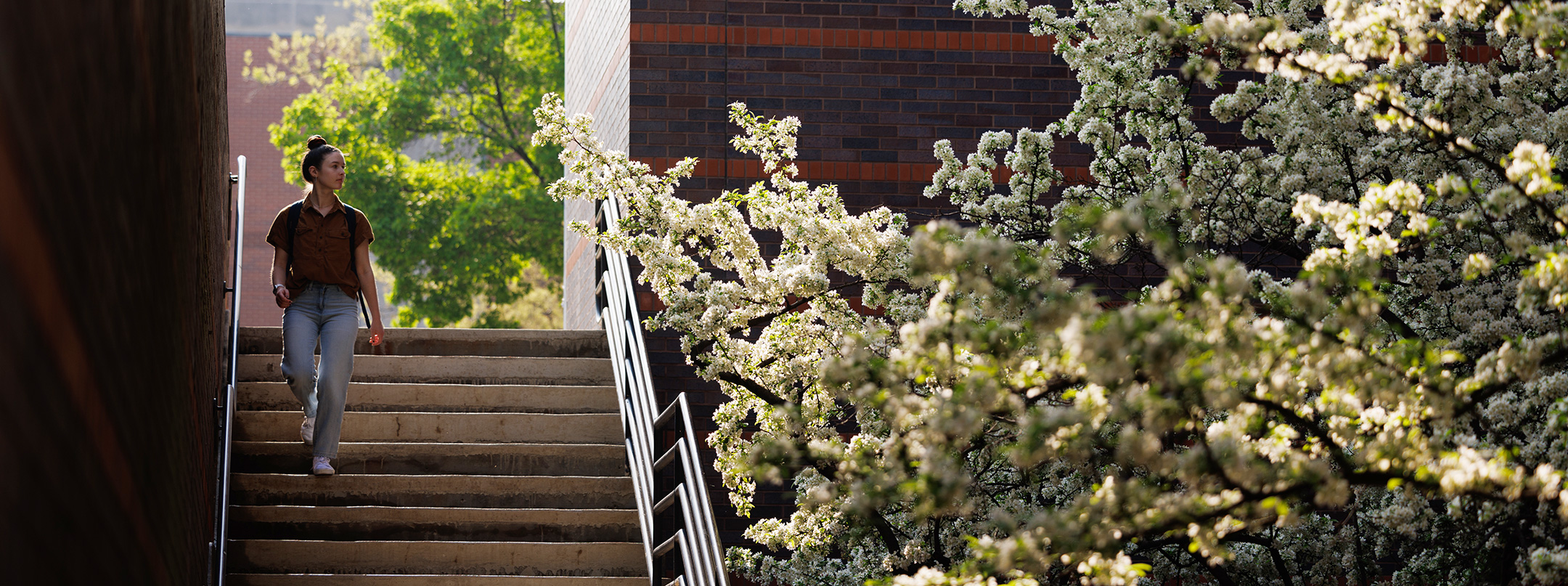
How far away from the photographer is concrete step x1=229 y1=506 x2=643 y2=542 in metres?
6.01

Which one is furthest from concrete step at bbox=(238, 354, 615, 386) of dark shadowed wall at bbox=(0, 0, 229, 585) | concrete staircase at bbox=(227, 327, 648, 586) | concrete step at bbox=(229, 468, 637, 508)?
dark shadowed wall at bbox=(0, 0, 229, 585)

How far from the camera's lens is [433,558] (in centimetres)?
586

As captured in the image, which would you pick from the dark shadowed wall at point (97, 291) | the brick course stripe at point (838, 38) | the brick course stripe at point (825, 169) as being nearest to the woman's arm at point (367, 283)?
the dark shadowed wall at point (97, 291)

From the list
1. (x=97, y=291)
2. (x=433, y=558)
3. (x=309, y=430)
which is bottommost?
(x=97, y=291)

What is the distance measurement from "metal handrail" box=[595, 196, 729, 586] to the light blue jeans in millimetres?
1293

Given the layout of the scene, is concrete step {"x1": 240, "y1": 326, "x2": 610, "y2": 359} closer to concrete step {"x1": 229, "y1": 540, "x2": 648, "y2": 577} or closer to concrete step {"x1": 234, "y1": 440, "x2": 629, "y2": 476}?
concrete step {"x1": 234, "y1": 440, "x2": 629, "y2": 476}

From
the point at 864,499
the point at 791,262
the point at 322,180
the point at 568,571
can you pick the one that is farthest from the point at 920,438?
the point at 322,180

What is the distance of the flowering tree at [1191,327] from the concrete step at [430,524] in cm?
69

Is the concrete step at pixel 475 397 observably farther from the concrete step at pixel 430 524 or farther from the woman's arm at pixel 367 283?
the concrete step at pixel 430 524

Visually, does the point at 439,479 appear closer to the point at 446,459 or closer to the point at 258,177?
the point at 446,459

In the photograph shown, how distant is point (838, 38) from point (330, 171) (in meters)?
3.34

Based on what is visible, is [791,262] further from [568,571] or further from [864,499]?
[864,499]

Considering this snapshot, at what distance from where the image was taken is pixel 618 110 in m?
8.71

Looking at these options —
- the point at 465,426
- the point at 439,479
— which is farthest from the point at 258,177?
the point at 439,479
